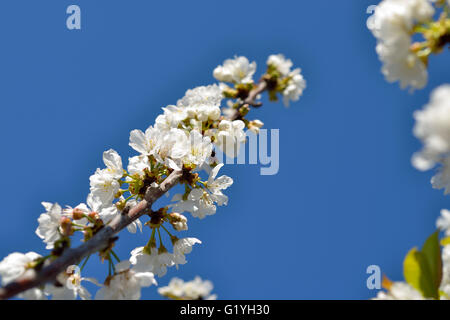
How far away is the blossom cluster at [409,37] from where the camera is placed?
171 centimetres

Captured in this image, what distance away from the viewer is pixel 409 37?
5.79ft

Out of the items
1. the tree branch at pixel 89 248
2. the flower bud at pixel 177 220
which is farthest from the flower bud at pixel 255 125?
the flower bud at pixel 177 220

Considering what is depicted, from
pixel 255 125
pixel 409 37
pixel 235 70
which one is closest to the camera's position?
pixel 409 37

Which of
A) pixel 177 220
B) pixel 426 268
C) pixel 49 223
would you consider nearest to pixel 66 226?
pixel 49 223

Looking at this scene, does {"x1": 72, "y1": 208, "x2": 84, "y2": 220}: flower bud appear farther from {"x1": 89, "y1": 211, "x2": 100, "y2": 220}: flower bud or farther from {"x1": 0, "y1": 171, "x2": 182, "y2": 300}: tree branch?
{"x1": 0, "y1": 171, "x2": 182, "y2": 300}: tree branch

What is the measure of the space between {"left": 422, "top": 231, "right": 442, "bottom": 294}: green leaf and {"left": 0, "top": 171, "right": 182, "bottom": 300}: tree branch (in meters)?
1.52

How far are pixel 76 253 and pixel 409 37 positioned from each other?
1.82 metres

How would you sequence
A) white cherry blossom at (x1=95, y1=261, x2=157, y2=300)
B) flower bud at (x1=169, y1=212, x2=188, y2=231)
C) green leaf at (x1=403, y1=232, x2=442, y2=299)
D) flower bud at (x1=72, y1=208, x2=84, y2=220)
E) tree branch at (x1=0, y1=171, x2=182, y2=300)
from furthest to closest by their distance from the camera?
flower bud at (x1=169, y1=212, x2=188, y2=231) < flower bud at (x1=72, y1=208, x2=84, y2=220) < white cherry blossom at (x1=95, y1=261, x2=157, y2=300) < green leaf at (x1=403, y1=232, x2=442, y2=299) < tree branch at (x1=0, y1=171, x2=182, y2=300)

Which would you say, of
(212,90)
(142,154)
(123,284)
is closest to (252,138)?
(212,90)

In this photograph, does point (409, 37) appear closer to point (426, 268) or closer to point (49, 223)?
point (426, 268)

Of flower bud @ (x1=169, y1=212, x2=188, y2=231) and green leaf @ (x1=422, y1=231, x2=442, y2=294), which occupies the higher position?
flower bud @ (x1=169, y1=212, x2=188, y2=231)

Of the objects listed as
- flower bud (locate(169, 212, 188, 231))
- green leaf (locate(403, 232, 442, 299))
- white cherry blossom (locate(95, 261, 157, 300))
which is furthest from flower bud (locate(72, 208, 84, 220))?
green leaf (locate(403, 232, 442, 299))

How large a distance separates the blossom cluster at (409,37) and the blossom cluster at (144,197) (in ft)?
4.07

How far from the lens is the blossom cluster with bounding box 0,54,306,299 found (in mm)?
2121
